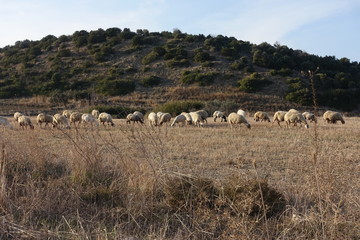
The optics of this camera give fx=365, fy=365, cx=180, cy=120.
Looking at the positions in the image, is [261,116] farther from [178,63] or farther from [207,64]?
[178,63]

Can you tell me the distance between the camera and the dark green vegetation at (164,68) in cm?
4312

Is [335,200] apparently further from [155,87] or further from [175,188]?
[155,87]

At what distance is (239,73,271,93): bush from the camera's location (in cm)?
4166

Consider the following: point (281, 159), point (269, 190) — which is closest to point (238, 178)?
point (269, 190)

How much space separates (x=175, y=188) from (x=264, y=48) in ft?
186

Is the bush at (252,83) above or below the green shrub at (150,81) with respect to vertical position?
below

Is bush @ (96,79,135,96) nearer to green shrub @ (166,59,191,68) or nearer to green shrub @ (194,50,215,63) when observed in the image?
green shrub @ (166,59,191,68)

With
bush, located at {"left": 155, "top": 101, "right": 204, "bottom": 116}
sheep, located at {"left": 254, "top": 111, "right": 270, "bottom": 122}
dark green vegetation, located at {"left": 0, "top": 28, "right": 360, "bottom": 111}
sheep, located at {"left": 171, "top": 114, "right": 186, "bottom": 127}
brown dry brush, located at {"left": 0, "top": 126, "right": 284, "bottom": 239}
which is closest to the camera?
brown dry brush, located at {"left": 0, "top": 126, "right": 284, "bottom": 239}

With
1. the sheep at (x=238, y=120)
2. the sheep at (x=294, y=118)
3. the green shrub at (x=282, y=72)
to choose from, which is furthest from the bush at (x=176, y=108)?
the green shrub at (x=282, y=72)

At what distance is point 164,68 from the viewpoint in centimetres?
5038

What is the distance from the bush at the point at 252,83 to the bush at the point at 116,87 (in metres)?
13.3

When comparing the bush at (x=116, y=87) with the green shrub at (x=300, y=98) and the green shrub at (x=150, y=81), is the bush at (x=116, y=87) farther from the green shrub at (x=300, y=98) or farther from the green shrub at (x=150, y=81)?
the green shrub at (x=300, y=98)

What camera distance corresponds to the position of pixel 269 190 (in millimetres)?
4457

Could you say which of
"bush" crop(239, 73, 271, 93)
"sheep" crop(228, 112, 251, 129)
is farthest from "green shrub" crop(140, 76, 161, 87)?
"sheep" crop(228, 112, 251, 129)
